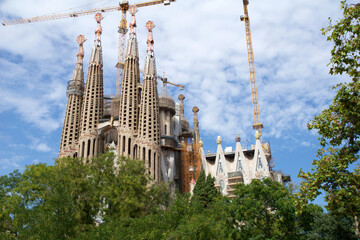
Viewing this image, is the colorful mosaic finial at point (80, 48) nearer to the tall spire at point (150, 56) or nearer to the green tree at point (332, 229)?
the tall spire at point (150, 56)

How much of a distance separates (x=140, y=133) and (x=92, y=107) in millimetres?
7149

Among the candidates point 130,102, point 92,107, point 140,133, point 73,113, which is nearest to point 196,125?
point 130,102

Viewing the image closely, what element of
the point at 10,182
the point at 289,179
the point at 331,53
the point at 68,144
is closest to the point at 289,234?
the point at 331,53

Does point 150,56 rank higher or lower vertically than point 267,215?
higher

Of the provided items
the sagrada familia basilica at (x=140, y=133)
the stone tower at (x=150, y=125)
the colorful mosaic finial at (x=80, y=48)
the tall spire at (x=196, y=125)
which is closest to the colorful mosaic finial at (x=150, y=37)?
the sagrada familia basilica at (x=140, y=133)

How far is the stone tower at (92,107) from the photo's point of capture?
46.8 meters

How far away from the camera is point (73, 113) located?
5059 cm

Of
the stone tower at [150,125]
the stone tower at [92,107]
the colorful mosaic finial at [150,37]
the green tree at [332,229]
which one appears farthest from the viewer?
the colorful mosaic finial at [150,37]

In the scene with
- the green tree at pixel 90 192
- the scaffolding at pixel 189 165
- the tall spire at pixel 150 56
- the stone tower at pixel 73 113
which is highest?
the tall spire at pixel 150 56

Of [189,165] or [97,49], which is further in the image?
[189,165]

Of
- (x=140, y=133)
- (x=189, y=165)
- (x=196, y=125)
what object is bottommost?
(x=189, y=165)

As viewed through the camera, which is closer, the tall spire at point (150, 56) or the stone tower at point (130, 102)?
the stone tower at point (130, 102)

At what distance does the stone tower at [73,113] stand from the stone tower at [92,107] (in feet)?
5.81

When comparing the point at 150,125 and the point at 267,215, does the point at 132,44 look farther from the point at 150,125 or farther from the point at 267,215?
the point at 267,215
